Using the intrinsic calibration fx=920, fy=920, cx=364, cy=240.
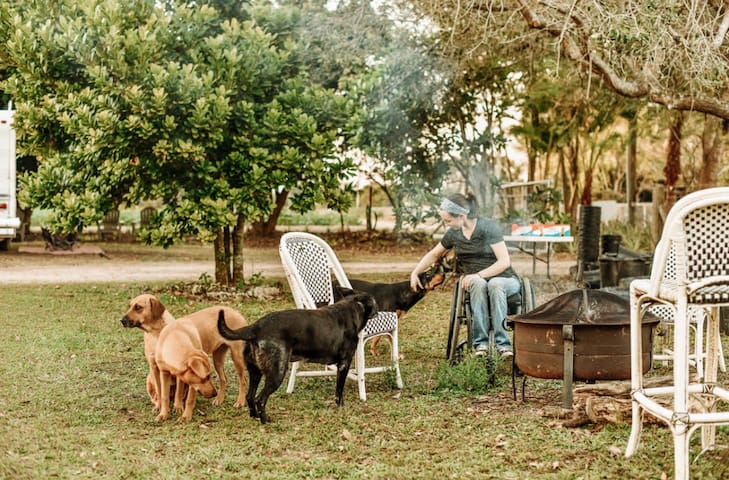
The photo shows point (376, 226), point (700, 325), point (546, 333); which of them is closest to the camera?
point (546, 333)

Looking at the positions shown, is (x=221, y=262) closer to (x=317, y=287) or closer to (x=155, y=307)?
(x=317, y=287)

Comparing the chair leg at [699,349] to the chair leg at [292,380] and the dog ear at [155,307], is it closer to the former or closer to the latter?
the chair leg at [292,380]

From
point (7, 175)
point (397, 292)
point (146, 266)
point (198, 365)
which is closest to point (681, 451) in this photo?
point (198, 365)

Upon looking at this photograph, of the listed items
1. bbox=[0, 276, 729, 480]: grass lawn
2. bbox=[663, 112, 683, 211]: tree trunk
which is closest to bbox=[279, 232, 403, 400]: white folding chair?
bbox=[0, 276, 729, 480]: grass lawn

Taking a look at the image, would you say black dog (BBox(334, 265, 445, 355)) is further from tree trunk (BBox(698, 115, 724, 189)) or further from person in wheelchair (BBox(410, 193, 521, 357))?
tree trunk (BBox(698, 115, 724, 189))

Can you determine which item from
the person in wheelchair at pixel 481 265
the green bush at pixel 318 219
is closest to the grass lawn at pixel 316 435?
the person in wheelchair at pixel 481 265

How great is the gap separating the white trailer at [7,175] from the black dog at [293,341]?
7.40 metres

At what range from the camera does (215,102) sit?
34.7ft

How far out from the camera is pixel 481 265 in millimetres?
7086

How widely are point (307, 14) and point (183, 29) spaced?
2.57 metres

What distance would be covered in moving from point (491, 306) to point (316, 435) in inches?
81.9

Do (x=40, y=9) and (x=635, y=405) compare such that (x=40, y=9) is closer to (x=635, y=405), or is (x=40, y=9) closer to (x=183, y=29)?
(x=183, y=29)

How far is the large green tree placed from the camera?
10.6m

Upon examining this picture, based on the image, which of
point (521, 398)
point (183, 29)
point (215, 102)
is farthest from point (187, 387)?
point (183, 29)
